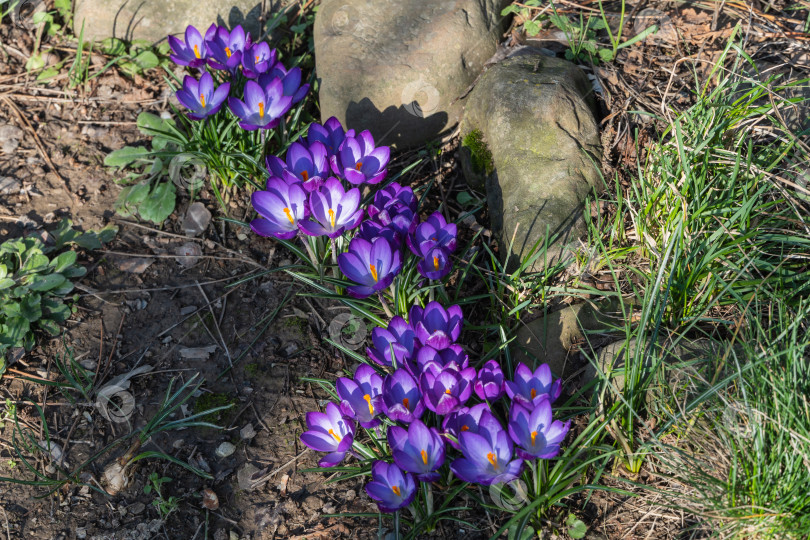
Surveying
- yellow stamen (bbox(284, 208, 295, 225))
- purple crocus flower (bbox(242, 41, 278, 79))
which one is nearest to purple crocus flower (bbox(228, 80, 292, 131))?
purple crocus flower (bbox(242, 41, 278, 79))

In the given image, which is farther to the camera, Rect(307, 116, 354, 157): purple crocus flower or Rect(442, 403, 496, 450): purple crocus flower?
Rect(307, 116, 354, 157): purple crocus flower

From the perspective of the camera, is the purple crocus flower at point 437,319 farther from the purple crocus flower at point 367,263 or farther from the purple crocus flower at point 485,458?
the purple crocus flower at point 485,458

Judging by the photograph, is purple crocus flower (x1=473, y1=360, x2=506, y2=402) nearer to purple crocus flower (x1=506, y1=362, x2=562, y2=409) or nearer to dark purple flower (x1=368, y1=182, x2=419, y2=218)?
purple crocus flower (x1=506, y1=362, x2=562, y2=409)

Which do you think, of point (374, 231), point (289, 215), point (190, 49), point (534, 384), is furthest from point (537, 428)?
point (190, 49)

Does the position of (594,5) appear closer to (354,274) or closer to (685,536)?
(354,274)

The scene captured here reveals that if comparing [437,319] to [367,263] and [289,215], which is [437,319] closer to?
[367,263]

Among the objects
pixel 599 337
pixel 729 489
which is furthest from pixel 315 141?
pixel 729 489

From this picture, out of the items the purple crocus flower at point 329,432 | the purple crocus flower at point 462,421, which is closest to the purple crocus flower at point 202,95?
the purple crocus flower at point 329,432
